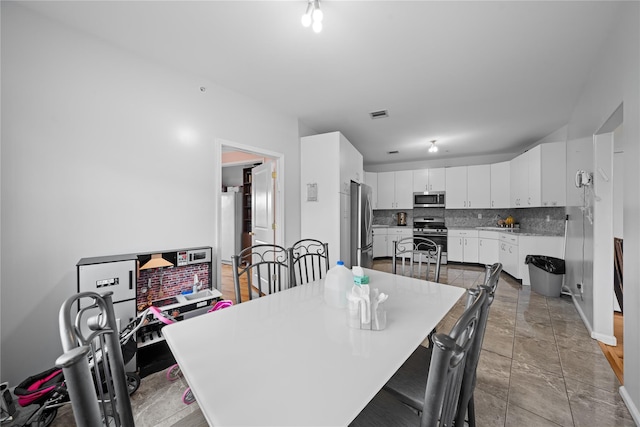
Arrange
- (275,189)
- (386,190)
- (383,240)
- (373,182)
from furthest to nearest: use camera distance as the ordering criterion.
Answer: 1. (373,182)
2. (386,190)
3. (383,240)
4. (275,189)

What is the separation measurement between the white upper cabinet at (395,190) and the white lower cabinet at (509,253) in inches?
83.0

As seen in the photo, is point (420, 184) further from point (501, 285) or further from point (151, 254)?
point (151, 254)

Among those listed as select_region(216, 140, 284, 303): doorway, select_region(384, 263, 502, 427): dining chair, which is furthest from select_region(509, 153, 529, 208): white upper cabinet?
select_region(216, 140, 284, 303): doorway

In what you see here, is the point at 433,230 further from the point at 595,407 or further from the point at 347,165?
the point at 595,407

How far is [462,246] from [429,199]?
1.29m

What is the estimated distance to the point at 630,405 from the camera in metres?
1.59

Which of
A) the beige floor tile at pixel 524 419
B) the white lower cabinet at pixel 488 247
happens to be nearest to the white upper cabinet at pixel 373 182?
the white lower cabinet at pixel 488 247

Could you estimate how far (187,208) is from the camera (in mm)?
2551

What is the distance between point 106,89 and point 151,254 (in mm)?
1387

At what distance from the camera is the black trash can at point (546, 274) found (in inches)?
142

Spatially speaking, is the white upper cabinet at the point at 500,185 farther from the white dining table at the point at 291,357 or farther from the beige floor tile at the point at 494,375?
the white dining table at the point at 291,357

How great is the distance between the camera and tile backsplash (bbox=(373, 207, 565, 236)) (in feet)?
14.7

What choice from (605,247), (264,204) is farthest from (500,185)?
(264,204)

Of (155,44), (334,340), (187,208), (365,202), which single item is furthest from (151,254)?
(365,202)
